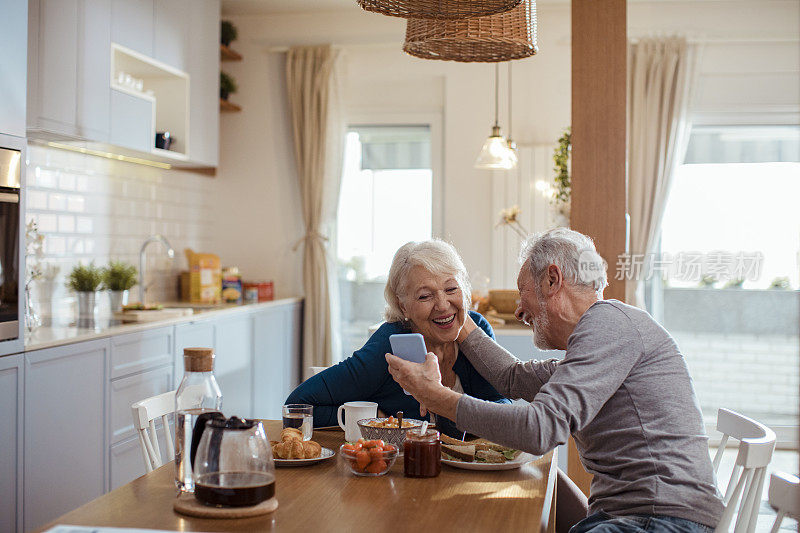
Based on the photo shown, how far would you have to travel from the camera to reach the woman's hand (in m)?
2.41

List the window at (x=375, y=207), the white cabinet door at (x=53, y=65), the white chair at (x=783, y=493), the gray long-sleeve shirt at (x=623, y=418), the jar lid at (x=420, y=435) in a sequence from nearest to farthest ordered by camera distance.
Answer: the white chair at (x=783, y=493) → the gray long-sleeve shirt at (x=623, y=418) → the jar lid at (x=420, y=435) → the white cabinet door at (x=53, y=65) → the window at (x=375, y=207)

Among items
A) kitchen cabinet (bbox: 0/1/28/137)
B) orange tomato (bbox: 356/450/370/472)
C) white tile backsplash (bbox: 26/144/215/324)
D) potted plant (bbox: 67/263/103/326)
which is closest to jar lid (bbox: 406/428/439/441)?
orange tomato (bbox: 356/450/370/472)

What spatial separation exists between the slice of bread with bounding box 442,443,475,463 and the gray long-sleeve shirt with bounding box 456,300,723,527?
189 millimetres

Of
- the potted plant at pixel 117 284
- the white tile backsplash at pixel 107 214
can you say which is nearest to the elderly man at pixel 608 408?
the potted plant at pixel 117 284

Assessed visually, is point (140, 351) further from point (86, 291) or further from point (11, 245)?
point (11, 245)

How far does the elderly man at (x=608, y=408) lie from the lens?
1685mm

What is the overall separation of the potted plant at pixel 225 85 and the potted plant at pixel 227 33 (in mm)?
233

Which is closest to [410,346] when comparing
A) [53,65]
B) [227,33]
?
[53,65]

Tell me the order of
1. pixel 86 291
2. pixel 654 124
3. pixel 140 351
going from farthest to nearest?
pixel 654 124
pixel 86 291
pixel 140 351

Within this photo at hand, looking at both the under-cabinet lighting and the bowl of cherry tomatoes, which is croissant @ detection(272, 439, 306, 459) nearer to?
the bowl of cherry tomatoes

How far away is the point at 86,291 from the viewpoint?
151 inches

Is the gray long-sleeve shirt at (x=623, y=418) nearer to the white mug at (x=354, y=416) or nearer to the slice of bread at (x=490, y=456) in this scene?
the slice of bread at (x=490, y=456)

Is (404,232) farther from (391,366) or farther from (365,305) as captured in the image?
(391,366)

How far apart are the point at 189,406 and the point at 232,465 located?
18 centimetres
